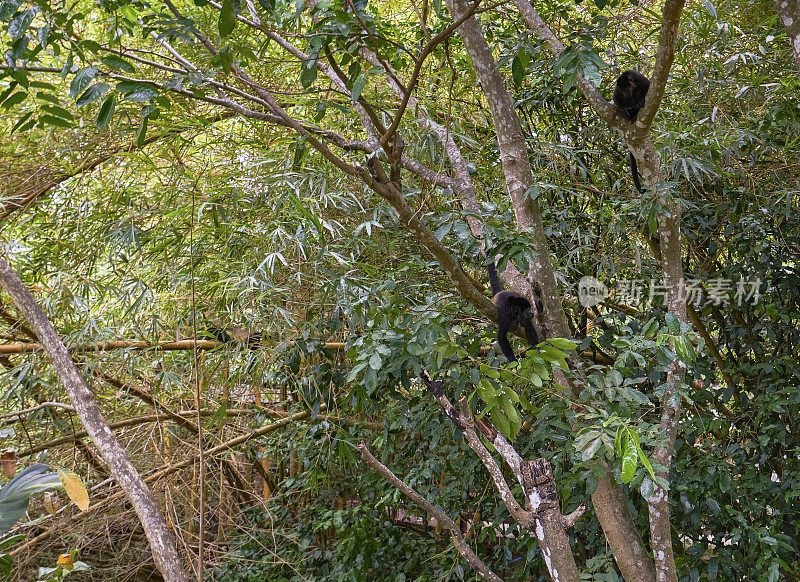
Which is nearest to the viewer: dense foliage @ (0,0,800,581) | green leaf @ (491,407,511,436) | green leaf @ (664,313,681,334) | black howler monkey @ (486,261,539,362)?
green leaf @ (491,407,511,436)

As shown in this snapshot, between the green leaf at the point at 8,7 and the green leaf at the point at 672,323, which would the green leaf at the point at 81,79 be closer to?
the green leaf at the point at 8,7

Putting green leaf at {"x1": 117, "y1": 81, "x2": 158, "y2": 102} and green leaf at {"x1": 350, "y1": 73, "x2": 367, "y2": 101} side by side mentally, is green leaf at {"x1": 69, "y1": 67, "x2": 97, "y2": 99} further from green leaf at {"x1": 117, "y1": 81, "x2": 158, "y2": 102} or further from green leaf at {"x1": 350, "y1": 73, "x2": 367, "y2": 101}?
green leaf at {"x1": 350, "y1": 73, "x2": 367, "y2": 101}

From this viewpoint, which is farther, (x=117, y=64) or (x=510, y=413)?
(x=510, y=413)

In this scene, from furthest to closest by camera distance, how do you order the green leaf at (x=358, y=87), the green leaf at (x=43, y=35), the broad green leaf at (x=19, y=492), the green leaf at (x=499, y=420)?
the green leaf at (x=499, y=420) → the green leaf at (x=358, y=87) → the green leaf at (x=43, y=35) → the broad green leaf at (x=19, y=492)

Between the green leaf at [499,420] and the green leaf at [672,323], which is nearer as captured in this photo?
the green leaf at [499,420]

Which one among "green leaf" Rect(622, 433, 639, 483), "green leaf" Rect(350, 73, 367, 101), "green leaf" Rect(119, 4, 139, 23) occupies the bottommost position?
"green leaf" Rect(622, 433, 639, 483)

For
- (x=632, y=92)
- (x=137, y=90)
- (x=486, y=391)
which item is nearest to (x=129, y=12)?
(x=137, y=90)

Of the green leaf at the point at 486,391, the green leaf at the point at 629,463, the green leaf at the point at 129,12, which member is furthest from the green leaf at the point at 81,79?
the green leaf at the point at 629,463

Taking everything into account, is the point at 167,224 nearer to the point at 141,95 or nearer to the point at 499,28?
the point at 141,95

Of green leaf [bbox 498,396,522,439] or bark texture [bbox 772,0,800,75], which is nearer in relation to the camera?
bark texture [bbox 772,0,800,75]

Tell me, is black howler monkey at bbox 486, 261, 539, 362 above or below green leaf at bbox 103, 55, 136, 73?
below

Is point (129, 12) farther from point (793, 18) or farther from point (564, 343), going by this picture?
point (793, 18)

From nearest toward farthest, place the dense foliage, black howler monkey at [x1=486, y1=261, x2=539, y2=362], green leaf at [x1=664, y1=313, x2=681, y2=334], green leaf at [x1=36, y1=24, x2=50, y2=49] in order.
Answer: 1. green leaf at [x1=36, y1=24, x2=50, y2=49]
2. green leaf at [x1=664, y1=313, x2=681, y2=334]
3. black howler monkey at [x1=486, y1=261, x2=539, y2=362]
4. the dense foliage

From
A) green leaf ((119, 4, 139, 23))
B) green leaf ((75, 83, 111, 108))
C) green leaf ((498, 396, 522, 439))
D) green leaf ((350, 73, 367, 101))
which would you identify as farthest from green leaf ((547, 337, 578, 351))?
green leaf ((119, 4, 139, 23))
